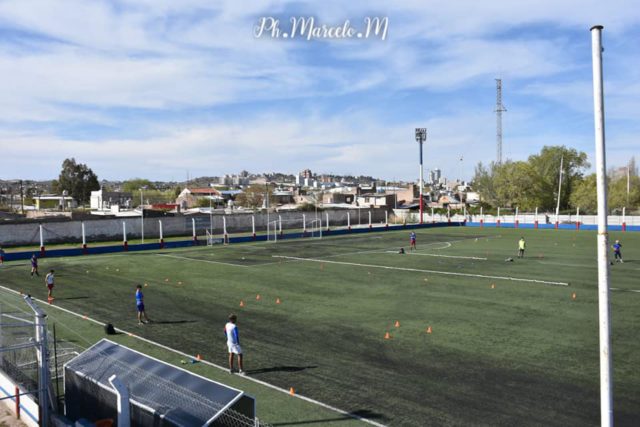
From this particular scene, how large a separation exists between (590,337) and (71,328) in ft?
62.4

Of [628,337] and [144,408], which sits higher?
[144,408]

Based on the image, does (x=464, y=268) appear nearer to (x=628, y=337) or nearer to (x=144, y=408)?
(x=628, y=337)

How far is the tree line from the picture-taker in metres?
99.6

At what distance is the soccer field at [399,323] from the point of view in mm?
12625

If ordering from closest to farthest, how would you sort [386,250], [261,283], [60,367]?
[60,367]
[261,283]
[386,250]

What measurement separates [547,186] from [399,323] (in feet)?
327

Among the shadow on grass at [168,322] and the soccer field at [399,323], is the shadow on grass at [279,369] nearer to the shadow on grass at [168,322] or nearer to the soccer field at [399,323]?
the soccer field at [399,323]

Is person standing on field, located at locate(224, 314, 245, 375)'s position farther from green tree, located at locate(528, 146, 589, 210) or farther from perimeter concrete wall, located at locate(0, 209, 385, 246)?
green tree, located at locate(528, 146, 589, 210)

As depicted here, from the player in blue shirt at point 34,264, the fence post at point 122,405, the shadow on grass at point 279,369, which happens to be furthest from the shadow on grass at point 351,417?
the player in blue shirt at point 34,264

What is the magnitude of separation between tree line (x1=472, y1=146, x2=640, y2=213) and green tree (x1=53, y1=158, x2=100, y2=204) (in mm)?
100472

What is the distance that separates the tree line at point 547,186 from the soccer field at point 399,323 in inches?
2586

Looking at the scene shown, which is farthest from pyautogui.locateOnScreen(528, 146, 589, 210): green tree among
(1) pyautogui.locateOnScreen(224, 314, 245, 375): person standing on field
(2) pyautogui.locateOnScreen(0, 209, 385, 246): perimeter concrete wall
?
(1) pyautogui.locateOnScreen(224, 314, 245, 375): person standing on field

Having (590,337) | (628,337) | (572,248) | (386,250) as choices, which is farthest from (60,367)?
(572,248)

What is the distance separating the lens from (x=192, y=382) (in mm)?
9039
